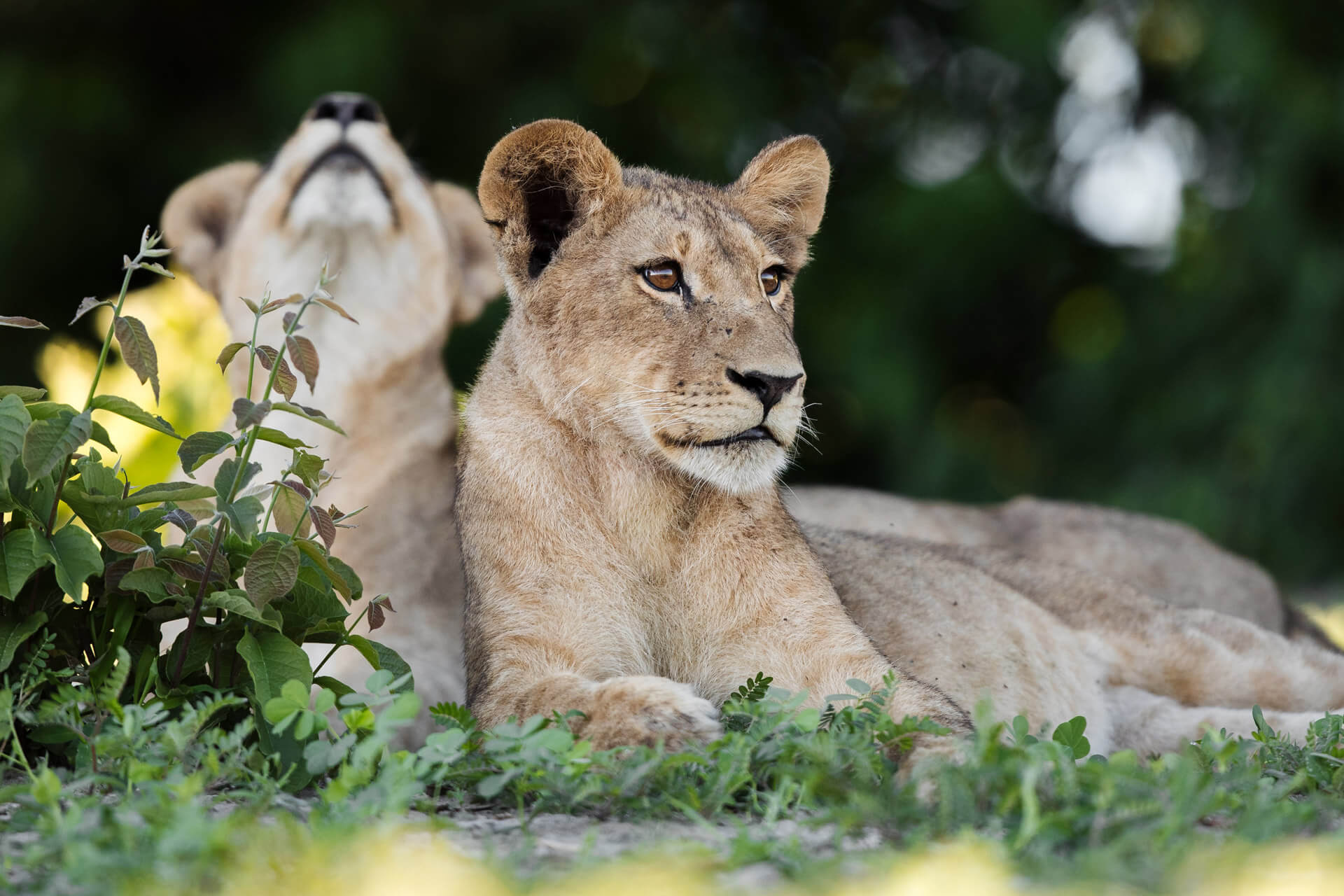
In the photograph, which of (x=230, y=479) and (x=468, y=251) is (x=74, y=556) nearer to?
(x=230, y=479)

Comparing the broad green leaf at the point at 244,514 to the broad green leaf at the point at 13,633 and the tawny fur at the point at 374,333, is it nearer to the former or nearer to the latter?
the broad green leaf at the point at 13,633

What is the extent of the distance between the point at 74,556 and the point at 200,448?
0.29 metres

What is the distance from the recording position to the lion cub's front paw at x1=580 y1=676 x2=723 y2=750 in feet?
8.24

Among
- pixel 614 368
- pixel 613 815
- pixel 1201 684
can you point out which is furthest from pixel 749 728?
pixel 1201 684

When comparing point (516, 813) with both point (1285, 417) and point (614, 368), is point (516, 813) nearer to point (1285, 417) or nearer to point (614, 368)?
point (614, 368)

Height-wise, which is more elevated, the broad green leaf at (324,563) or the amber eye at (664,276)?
the amber eye at (664,276)

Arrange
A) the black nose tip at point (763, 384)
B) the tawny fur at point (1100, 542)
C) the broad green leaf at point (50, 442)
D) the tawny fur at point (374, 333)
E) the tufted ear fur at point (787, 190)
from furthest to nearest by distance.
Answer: the tawny fur at point (1100, 542)
the tawny fur at point (374, 333)
the tufted ear fur at point (787, 190)
the black nose tip at point (763, 384)
the broad green leaf at point (50, 442)

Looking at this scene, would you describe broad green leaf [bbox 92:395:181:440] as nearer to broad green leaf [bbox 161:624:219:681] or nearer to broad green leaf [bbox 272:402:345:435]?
broad green leaf [bbox 272:402:345:435]

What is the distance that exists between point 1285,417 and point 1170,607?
4095mm

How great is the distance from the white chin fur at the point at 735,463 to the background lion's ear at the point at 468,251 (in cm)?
163

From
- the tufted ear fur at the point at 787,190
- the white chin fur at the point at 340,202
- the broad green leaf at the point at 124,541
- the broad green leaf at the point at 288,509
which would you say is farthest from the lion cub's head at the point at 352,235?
the broad green leaf at the point at 124,541

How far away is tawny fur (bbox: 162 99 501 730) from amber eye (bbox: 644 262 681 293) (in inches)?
46.6

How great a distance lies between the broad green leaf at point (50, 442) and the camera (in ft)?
8.02

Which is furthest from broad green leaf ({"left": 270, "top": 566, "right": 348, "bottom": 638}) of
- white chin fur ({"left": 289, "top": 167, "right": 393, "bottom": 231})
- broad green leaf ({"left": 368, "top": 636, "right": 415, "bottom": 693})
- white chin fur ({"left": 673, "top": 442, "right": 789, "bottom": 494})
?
white chin fur ({"left": 289, "top": 167, "right": 393, "bottom": 231})
